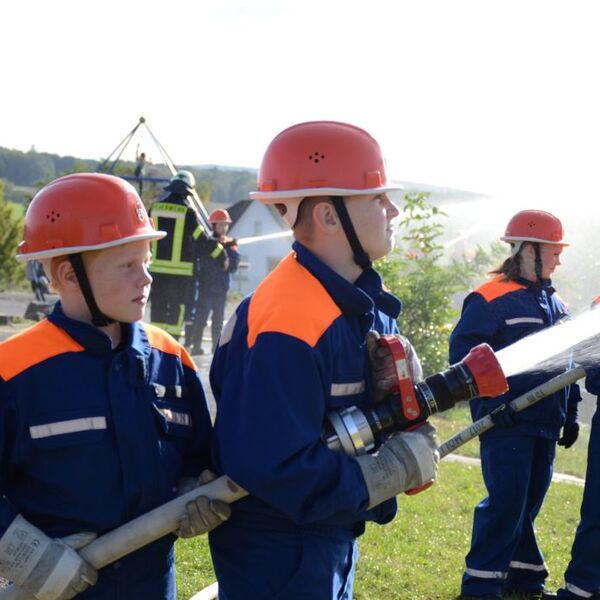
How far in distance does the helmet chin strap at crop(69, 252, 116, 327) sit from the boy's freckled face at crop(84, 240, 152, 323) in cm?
1

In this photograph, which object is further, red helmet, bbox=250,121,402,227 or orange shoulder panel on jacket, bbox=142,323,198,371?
orange shoulder panel on jacket, bbox=142,323,198,371

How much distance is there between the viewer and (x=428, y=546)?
598cm

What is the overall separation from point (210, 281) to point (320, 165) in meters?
11.7

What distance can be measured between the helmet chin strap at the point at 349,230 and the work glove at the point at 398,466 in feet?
1.80

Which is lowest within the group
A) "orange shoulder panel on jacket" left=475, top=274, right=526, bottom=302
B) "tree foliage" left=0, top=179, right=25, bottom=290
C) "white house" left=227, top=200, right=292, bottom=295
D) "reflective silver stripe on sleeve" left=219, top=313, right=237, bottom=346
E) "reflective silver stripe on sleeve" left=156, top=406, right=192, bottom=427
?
"white house" left=227, top=200, right=292, bottom=295

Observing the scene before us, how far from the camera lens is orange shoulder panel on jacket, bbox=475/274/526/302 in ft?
17.1

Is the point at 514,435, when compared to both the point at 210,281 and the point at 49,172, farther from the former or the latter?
the point at 49,172

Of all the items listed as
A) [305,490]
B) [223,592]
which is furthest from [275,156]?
[223,592]

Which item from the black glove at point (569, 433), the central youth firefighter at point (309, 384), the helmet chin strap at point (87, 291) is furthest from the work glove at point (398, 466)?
the black glove at point (569, 433)

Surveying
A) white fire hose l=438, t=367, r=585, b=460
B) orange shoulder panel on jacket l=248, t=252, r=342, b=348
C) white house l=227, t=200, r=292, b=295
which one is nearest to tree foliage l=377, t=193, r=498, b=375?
white fire hose l=438, t=367, r=585, b=460

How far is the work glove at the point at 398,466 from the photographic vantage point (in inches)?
98.7

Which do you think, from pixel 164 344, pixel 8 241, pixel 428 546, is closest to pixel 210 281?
pixel 428 546

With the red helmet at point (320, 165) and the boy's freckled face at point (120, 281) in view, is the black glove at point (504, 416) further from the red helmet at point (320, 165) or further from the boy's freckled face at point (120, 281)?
the boy's freckled face at point (120, 281)

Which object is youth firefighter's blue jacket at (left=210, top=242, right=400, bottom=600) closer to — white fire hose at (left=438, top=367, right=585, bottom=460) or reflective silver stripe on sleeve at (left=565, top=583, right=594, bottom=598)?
white fire hose at (left=438, top=367, right=585, bottom=460)
